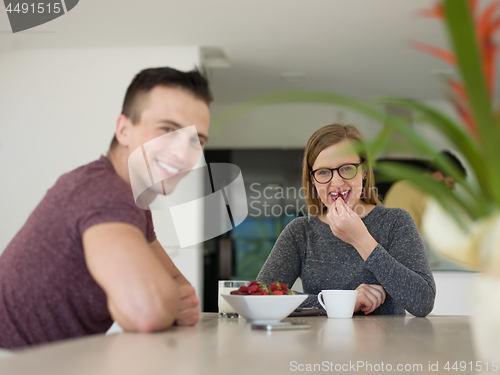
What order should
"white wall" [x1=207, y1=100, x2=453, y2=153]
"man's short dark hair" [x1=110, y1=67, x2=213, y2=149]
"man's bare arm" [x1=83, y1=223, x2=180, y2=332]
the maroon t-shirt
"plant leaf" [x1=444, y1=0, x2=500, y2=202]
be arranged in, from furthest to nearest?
"white wall" [x1=207, y1=100, x2=453, y2=153], "man's short dark hair" [x1=110, y1=67, x2=213, y2=149], the maroon t-shirt, "man's bare arm" [x1=83, y1=223, x2=180, y2=332], "plant leaf" [x1=444, y1=0, x2=500, y2=202]

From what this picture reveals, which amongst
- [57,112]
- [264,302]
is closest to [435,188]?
[264,302]

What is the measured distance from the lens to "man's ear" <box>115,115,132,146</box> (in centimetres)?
106

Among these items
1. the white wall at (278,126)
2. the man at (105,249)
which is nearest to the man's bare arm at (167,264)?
the man at (105,249)

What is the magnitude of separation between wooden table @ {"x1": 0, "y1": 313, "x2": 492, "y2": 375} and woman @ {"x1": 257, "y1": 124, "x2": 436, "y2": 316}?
0.52 meters

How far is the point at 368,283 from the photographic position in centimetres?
159

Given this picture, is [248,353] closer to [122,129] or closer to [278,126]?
[122,129]

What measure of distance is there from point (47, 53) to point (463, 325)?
3823 mm

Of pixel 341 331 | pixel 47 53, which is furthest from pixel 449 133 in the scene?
pixel 47 53

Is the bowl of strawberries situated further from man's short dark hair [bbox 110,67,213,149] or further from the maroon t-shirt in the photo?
man's short dark hair [bbox 110,67,213,149]

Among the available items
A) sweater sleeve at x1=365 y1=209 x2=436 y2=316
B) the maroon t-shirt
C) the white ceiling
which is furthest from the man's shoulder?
the white ceiling

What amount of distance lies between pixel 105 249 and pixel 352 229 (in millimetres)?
895

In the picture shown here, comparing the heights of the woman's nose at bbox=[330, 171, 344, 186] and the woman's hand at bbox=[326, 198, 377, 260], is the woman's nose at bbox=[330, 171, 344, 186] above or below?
above

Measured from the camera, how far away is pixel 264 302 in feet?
3.21

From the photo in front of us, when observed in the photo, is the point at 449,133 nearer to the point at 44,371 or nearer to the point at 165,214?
the point at 44,371
